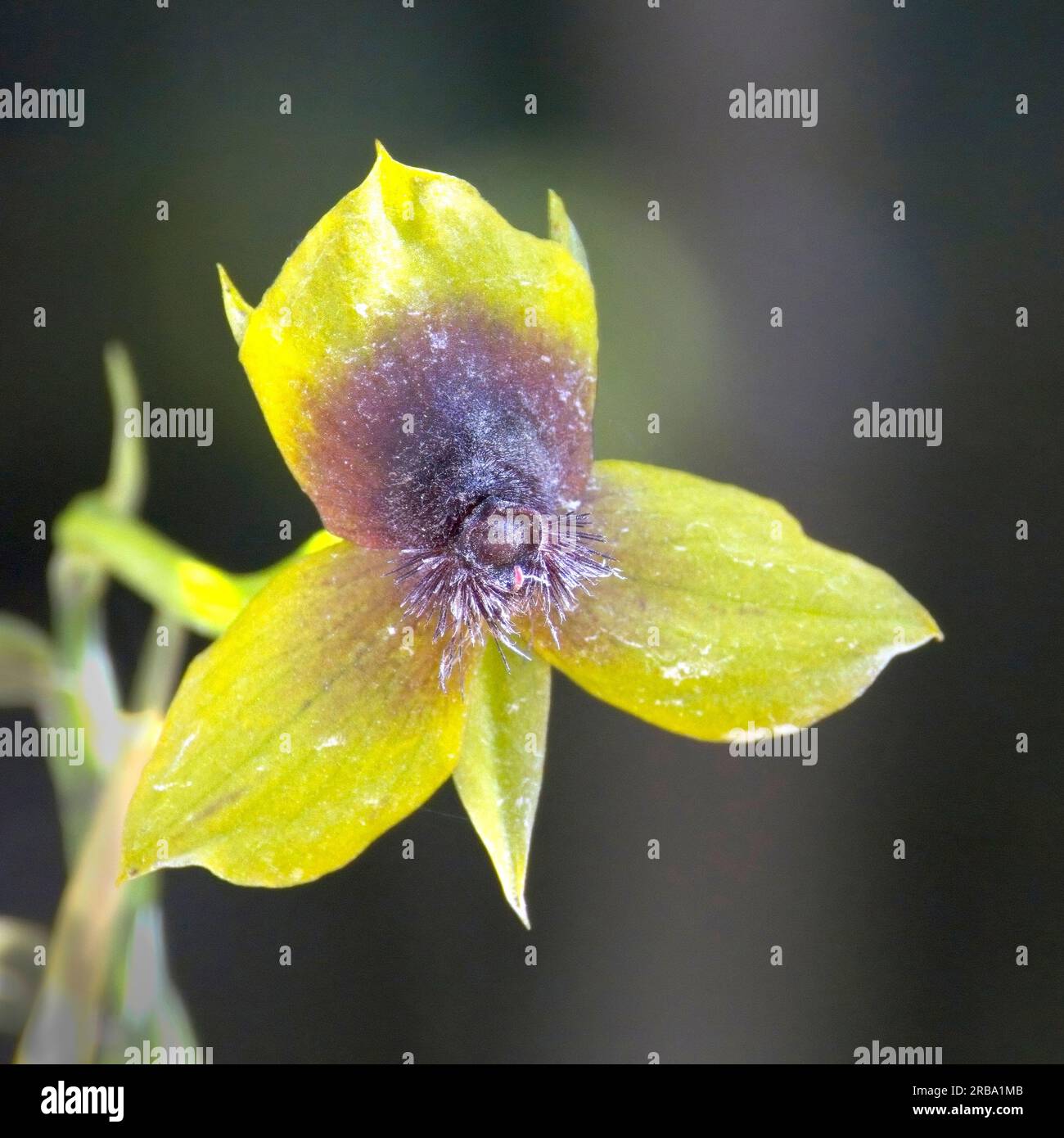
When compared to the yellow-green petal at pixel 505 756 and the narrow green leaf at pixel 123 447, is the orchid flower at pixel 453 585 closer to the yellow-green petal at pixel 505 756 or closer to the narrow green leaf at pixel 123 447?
the yellow-green petal at pixel 505 756

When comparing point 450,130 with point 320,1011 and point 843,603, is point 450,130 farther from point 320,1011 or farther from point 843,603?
point 320,1011

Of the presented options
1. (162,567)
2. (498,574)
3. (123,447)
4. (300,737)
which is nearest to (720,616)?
(498,574)

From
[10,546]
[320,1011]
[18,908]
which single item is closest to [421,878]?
[320,1011]

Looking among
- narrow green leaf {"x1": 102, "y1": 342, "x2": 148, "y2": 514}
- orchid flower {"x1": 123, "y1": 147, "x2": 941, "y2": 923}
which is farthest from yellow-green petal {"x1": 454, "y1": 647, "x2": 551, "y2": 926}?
narrow green leaf {"x1": 102, "y1": 342, "x2": 148, "y2": 514}

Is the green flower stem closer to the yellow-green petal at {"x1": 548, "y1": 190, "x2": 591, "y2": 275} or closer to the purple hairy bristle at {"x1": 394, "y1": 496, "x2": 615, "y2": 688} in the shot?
the purple hairy bristle at {"x1": 394, "y1": 496, "x2": 615, "y2": 688}

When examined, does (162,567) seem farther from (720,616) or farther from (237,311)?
(720,616)
